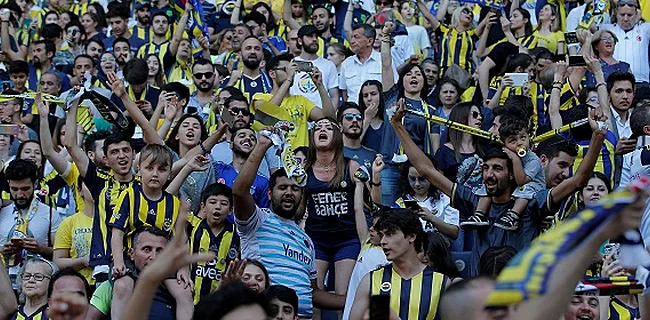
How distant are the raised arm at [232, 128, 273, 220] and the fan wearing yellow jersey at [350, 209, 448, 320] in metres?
0.95

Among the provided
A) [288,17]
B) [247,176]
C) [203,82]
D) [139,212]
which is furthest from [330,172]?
[288,17]

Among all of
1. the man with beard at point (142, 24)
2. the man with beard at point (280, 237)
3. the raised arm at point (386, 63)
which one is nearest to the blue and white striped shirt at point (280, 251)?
the man with beard at point (280, 237)

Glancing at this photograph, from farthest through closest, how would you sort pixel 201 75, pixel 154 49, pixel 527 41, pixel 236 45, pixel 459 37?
pixel 154 49, pixel 459 37, pixel 236 45, pixel 527 41, pixel 201 75

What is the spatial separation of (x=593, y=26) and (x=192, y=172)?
5.72 meters

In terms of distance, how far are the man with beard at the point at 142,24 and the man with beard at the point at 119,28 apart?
0.06m

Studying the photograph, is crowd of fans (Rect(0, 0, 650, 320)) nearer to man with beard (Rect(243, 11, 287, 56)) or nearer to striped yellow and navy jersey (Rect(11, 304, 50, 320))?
striped yellow and navy jersey (Rect(11, 304, 50, 320))

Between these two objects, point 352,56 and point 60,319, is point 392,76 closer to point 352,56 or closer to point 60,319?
point 352,56

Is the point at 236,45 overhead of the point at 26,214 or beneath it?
overhead

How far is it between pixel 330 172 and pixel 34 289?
7.94ft

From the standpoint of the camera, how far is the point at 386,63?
1193 centimetres

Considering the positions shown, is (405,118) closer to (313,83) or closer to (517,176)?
(313,83)

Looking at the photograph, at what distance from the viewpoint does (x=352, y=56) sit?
13.2m

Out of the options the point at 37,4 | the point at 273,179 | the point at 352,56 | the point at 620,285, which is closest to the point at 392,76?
the point at 352,56

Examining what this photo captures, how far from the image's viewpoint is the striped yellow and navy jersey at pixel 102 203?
324 inches
